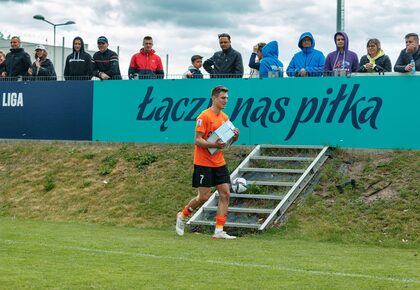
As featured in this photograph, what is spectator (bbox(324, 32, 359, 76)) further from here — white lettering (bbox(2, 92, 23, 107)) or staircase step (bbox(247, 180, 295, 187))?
white lettering (bbox(2, 92, 23, 107))

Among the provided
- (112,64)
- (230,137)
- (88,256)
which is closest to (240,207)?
(230,137)

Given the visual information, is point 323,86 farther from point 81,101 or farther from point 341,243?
point 81,101

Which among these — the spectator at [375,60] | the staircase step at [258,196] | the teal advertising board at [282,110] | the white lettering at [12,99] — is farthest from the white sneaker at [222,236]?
the white lettering at [12,99]

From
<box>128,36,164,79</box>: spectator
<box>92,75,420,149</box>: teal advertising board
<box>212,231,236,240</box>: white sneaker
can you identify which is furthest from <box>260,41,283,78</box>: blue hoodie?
<box>212,231,236,240</box>: white sneaker

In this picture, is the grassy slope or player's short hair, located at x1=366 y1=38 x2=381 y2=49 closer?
the grassy slope

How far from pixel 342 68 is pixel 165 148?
4.52m

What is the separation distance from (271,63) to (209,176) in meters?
4.51

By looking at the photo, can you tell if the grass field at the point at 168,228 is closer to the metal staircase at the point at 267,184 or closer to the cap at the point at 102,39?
the metal staircase at the point at 267,184

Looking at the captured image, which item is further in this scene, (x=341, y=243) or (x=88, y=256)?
(x=341, y=243)

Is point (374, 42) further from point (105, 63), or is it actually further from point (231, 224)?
point (105, 63)

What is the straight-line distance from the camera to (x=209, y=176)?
44.3ft

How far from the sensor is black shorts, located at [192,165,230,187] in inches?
531

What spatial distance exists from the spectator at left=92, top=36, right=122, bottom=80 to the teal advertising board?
0.27m

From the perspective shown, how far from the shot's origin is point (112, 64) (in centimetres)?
2017
